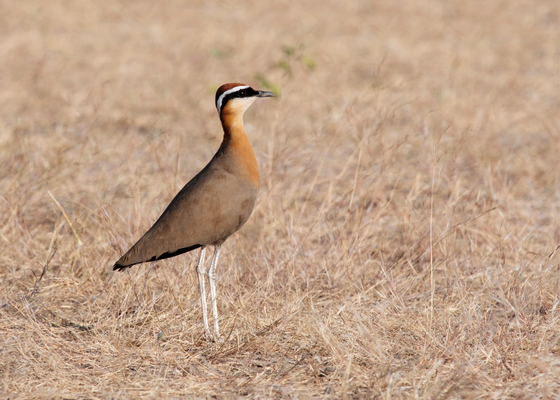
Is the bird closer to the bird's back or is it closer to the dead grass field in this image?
the bird's back

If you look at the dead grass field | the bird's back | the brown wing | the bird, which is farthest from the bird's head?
the dead grass field

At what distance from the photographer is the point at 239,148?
4.05m

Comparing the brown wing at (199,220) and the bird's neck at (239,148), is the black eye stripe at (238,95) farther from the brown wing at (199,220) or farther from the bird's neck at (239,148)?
the brown wing at (199,220)

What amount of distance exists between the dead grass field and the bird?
0.26 metres

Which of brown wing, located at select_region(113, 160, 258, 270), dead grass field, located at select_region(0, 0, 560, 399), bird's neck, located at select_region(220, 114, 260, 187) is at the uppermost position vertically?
bird's neck, located at select_region(220, 114, 260, 187)

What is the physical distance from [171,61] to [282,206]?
6.57 m

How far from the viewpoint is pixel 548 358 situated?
3.17 m

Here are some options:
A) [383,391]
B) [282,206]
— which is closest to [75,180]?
[282,206]

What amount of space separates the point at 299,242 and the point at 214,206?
1.24m

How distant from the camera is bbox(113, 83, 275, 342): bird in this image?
386cm

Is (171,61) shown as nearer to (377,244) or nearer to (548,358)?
(377,244)

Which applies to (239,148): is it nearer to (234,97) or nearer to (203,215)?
(234,97)

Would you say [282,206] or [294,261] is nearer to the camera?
[294,261]

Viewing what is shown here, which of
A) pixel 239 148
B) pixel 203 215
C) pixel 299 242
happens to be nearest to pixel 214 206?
pixel 203 215
